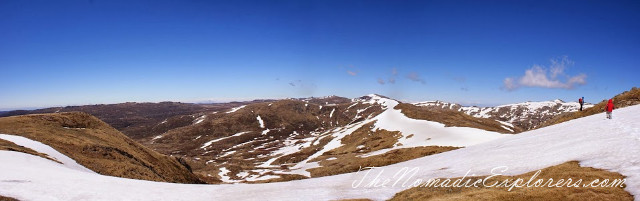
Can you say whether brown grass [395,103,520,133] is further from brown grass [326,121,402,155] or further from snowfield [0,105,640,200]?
snowfield [0,105,640,200]

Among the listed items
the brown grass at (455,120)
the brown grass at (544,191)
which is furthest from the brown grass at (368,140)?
the brown grass at (544,191)

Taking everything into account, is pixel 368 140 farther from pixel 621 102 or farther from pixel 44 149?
pixel 44 149

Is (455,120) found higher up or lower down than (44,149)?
lower down

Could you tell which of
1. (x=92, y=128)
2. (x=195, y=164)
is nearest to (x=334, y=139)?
(x=195, y=164)

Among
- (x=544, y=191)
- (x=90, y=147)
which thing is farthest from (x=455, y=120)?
(x=90, y=147)

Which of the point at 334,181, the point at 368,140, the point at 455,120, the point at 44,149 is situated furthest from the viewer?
the point at 455,120

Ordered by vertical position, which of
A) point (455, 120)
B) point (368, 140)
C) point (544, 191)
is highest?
point (544, 191)

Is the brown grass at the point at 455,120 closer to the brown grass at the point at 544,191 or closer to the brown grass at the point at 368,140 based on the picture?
the brown grass at the point at 368,140
